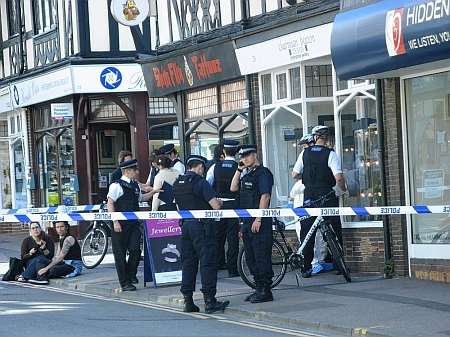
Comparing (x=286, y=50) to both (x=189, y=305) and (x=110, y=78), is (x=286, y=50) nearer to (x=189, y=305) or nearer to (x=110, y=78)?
(x=189, y=305)

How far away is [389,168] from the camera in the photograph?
1458cm

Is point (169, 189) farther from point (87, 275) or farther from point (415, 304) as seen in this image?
Result: point (415, 304)

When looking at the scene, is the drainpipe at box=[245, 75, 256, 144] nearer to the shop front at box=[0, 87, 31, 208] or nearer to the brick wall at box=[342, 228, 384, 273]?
the brick wall at box=[342, 228, 384, 273]

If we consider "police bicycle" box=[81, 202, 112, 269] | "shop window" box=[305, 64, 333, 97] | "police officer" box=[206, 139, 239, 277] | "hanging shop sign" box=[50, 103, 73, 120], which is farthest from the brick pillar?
"hanging shop sign" box=[50, 103, 73, 120]

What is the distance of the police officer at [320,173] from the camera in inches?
571

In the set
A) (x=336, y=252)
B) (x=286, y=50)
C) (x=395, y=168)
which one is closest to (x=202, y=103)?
(x=286, y=50)

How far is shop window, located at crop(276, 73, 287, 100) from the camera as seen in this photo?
1669 cm

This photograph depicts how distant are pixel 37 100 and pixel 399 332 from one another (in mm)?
17776

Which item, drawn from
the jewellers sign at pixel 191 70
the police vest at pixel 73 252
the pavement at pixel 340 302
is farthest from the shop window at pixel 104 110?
the pavement at pixel 340 302

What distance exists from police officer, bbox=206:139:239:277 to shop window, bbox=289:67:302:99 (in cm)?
157

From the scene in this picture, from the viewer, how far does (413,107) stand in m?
14.4

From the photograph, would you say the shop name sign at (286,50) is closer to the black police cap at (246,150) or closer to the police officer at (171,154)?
the police officer at (171,154)

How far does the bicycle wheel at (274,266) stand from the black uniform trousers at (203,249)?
3.71ft

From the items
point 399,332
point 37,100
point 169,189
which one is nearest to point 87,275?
point 169,189
